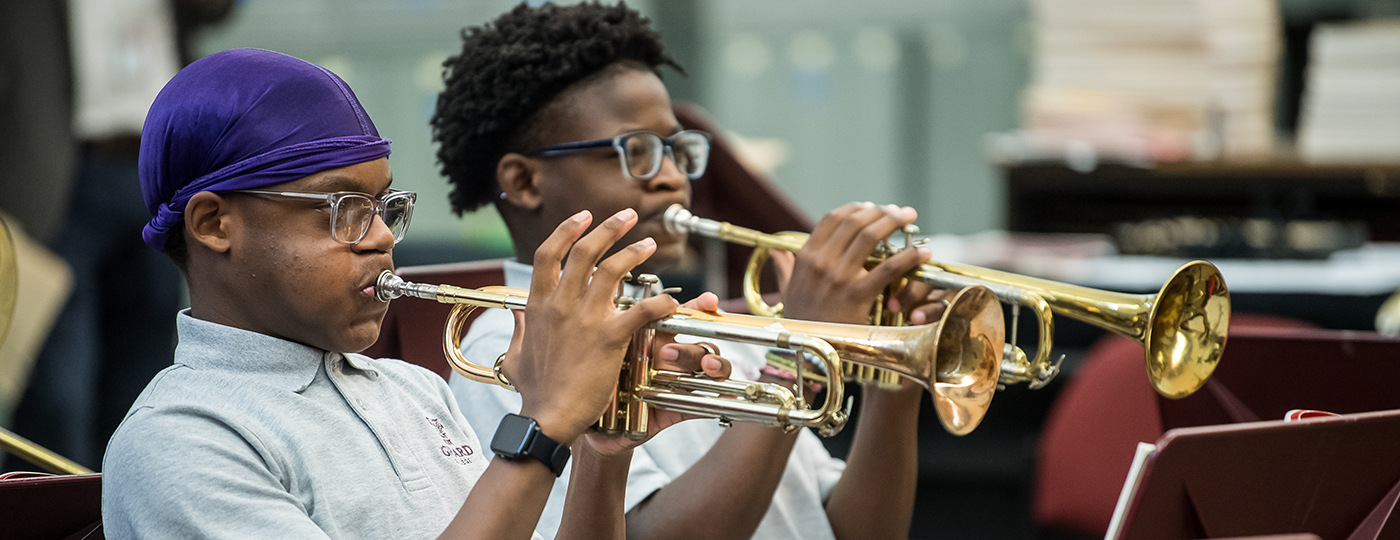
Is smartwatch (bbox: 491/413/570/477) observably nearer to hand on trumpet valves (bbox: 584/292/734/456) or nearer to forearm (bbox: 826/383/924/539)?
hand on trumpet valves (bbox: 584/292/734/456)

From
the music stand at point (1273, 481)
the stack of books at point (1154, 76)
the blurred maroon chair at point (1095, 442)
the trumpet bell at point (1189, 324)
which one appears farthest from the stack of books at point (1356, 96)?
the music stand at point (1273, 481)

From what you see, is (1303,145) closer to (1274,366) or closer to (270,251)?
(1274,366)

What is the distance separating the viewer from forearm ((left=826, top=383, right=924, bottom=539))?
192 cm

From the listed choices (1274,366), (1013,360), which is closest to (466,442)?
(1013,360)

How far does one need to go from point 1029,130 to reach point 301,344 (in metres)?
3.78

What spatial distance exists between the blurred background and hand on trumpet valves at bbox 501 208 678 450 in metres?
0.86

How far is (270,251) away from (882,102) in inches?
170

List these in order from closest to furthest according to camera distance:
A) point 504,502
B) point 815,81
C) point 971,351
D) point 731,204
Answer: point 504,502
point 971,351
point 731,204
point 815,81

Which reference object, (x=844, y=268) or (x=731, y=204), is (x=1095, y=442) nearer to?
(x=731, y=204)

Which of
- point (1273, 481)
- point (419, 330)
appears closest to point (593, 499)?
point (419, 330)

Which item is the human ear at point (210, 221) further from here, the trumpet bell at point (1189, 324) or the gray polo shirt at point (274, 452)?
the trumpet bell at point (1189, 324)

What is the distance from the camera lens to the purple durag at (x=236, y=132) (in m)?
1.29

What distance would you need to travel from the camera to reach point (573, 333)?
1.25m

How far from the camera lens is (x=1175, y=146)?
4.55 m
